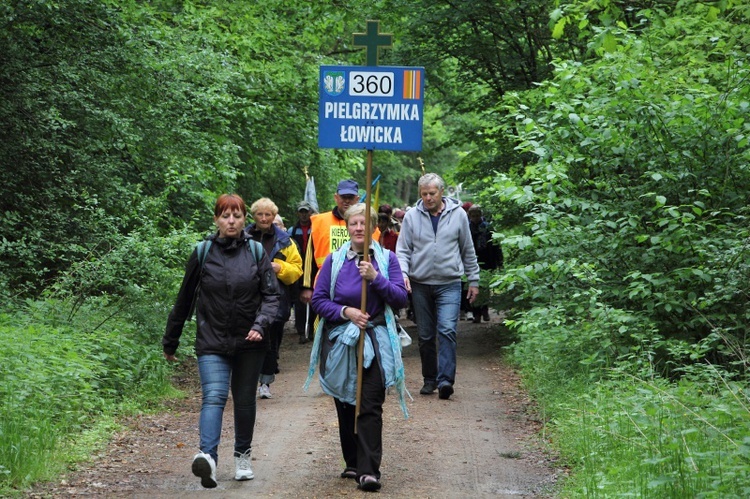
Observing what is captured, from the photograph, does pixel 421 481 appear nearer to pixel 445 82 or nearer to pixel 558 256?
pixel 558 256

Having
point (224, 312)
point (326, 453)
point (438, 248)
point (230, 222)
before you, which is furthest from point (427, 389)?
point (230, 222)

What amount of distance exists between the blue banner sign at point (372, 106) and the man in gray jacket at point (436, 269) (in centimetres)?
306

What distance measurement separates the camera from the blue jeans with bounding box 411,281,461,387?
10.6 metres

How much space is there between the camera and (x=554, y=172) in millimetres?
9562

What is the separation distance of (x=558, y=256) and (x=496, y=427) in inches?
67.5

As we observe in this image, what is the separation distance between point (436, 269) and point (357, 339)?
3.72 m

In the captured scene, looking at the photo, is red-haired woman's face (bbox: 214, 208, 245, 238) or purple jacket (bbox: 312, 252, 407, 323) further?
purple jacket (bbox: 312, 252, 407, 323)

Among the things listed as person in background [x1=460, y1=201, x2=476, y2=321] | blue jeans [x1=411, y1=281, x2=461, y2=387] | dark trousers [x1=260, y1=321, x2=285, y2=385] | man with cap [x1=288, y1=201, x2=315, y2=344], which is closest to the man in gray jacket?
blue jeans [x1=411, y1=281, x2=461, y2=387]

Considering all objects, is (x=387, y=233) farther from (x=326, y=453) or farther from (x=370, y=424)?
(x=370, y=424)

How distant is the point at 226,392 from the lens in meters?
7.09

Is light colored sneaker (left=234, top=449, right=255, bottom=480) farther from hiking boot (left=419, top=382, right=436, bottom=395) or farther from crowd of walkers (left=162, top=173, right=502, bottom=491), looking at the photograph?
hiking boot (left=419, top=382, right=436, bottom=395)

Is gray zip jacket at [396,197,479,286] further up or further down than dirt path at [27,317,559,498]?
further up

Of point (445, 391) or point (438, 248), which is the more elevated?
point (438, 248)

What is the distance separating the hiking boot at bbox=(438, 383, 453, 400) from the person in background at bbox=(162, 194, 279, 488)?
153 inches
